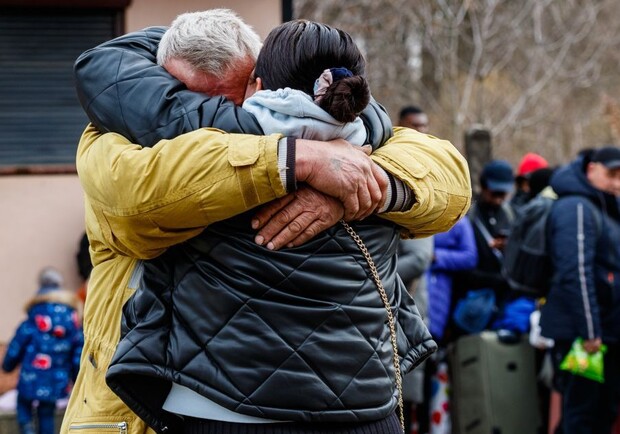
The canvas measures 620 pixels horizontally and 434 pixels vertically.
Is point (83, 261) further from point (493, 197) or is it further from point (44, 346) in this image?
point (493, 197)

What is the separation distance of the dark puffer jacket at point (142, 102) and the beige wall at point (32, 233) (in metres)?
5.08

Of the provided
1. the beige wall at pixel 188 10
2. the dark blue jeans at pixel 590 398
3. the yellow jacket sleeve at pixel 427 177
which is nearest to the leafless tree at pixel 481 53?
the beige wall at pixel 188 10

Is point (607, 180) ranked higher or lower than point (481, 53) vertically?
higher

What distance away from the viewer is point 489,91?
63.7ft

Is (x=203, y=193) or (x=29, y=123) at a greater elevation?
(x=203, y=193)

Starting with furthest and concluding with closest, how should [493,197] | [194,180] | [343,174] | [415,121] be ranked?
[493,197] < [415,121] < [343,174] < [194,180]

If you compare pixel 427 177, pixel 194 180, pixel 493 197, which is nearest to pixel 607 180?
pixel 493 197

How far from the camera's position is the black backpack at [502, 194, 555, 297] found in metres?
6.83

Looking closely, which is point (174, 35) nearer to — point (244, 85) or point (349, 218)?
point (244, 85)

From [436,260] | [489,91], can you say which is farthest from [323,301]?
[489,91]

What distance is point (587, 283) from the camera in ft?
21.3

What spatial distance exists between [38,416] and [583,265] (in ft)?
11.6

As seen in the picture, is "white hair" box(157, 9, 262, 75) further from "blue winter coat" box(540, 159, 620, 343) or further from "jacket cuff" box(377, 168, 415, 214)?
"blue winter coat" box(540, 159, 620, 343)

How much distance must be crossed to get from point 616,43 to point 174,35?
17826 millimetres
